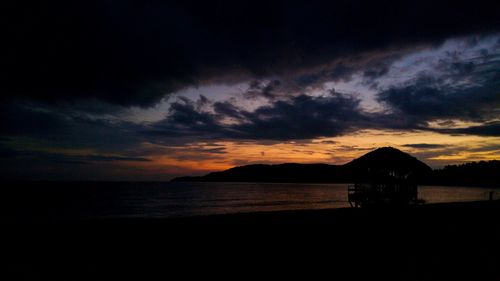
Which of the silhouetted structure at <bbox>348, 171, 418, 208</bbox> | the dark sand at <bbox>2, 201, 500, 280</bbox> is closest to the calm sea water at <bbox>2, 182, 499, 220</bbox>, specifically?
the silhouetted structure at <bbox>348, 171, 418, 208</bbox>

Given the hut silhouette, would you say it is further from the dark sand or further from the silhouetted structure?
the dark sand

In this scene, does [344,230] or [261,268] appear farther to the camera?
[344,230]

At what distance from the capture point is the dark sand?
19.1ft

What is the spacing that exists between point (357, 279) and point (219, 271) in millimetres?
2592

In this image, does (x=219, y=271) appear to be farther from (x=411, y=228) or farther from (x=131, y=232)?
(x=411, y=228)

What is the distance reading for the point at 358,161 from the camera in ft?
56.5

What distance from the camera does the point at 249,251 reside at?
24.0 feet

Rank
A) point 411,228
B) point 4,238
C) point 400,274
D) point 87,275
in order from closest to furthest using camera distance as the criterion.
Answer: point 87,275, point 400,274, point 4,238, point 411,228

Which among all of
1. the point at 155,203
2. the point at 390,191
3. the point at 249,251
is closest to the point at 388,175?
the point at 390,191

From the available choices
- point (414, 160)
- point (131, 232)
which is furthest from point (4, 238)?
point (414, 160)

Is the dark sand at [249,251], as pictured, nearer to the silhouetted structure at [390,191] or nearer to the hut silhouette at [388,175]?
the hut silhouette at [388,175]

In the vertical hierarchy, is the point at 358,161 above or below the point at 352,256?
above

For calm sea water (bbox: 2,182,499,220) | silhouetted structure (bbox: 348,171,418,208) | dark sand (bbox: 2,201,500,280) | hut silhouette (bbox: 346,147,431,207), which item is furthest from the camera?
calm sea water (bbox: 2,182,499,220)

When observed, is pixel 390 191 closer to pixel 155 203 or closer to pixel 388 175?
pixel 388 175
